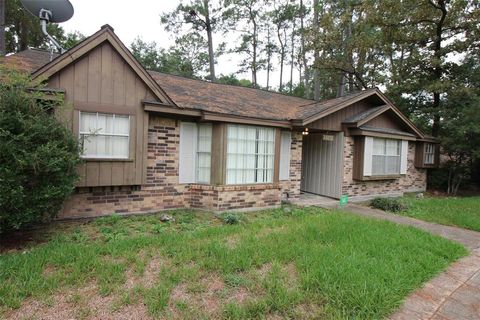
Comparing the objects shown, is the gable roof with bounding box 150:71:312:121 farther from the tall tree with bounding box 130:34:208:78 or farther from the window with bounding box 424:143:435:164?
the tall tree with bounding box 130:34:208:78

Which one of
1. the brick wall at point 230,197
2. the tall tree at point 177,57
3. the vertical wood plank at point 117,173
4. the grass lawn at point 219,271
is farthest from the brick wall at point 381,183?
the tall tree at point 177,57

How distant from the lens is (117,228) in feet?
17.2


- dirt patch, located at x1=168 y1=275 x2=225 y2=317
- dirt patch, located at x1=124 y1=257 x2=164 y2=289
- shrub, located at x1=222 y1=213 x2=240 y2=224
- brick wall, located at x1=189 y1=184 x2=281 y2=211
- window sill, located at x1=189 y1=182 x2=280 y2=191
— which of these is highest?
window sill, located at x1=189 y1=182 x2=280 y2=191

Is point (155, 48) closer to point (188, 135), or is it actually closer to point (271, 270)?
point (188, 135)

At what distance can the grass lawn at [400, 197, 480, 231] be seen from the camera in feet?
22.2

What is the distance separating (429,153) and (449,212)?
6234 mm

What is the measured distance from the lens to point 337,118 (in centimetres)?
947

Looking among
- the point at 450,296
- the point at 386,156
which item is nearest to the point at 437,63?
the point at 386,156

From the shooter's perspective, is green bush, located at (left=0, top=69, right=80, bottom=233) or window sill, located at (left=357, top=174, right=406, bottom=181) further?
window sill, located at (left=357, top=174, right=406, bottom=181)

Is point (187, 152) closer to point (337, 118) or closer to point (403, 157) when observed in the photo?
point (337, 118)

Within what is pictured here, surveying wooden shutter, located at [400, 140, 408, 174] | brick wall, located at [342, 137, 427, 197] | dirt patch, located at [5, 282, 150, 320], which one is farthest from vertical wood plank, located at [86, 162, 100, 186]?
wooden shutter, located at [400, 140, 408, 174]

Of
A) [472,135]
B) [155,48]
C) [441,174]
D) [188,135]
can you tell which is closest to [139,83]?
[188,135]

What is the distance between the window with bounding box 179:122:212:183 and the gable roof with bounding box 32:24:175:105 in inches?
40.1

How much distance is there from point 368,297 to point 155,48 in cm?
2899
